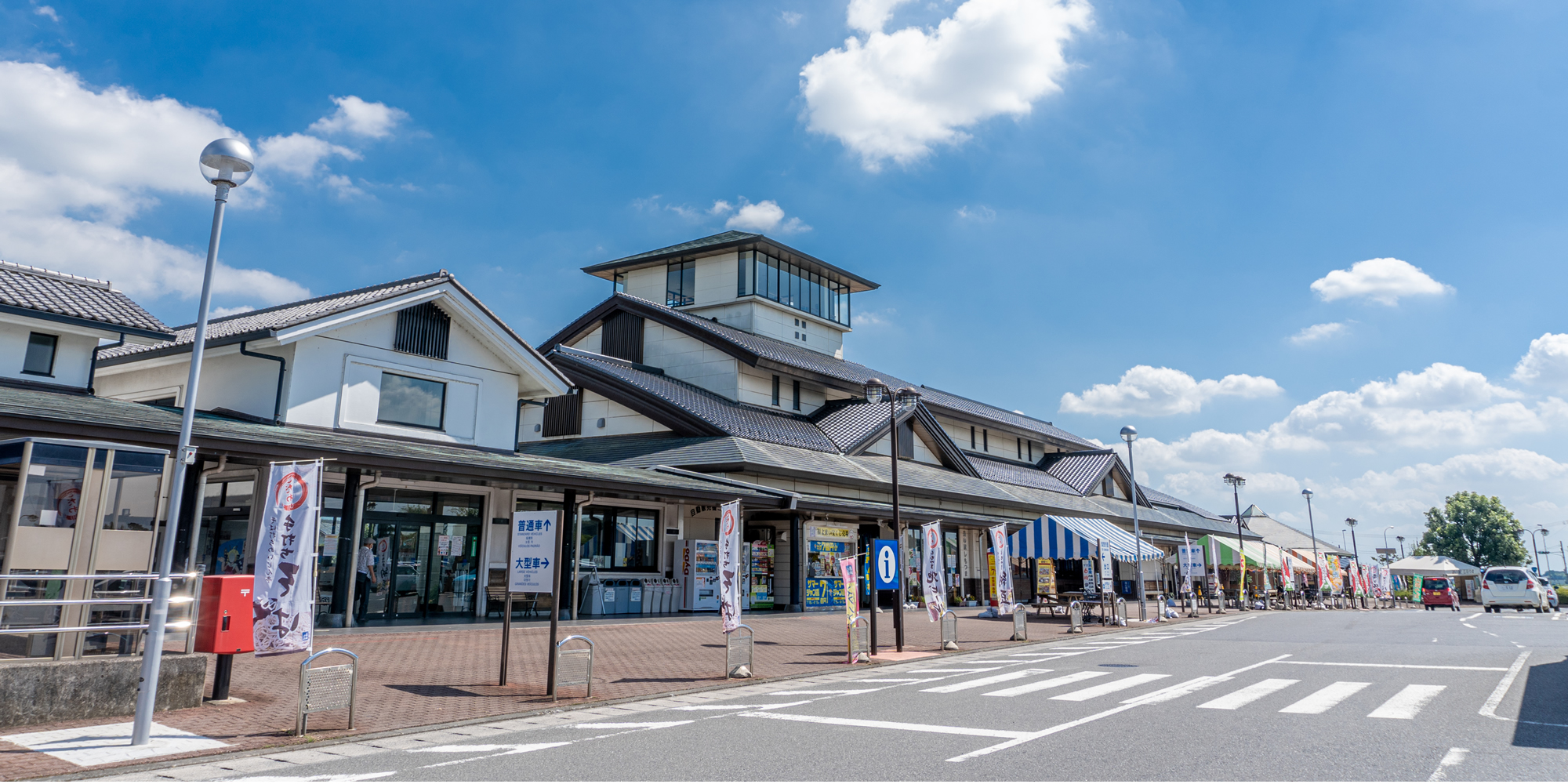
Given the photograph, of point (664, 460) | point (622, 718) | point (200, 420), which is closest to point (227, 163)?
point (622, 718)

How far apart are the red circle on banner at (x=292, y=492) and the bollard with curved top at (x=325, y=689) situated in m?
2.00

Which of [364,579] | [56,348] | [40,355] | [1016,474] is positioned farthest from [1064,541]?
[40,355]

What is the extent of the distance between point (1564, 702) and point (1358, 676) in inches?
105

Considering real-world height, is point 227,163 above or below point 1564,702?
above

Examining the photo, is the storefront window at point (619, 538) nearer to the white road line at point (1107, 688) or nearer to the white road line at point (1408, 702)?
the white road line at point (1107, 688)

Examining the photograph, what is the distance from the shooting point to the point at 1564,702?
10.6 m

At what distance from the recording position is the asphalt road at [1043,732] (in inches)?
279

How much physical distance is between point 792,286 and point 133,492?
3159cm

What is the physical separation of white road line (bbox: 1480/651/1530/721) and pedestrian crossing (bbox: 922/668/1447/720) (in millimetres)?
540

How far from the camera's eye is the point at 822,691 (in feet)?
39.9

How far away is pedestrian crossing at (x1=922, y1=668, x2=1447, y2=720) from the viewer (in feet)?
33.3

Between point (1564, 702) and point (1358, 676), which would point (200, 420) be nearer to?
point (1358, 676)

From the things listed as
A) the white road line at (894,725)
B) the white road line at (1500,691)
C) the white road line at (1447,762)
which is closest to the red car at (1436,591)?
the white road line at (1500,691)

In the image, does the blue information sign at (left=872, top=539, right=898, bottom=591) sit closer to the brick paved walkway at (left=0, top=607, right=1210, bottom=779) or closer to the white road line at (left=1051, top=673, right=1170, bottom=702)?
the brick paved walkway at (left=0, top=607, right=1210, bottom=779)
